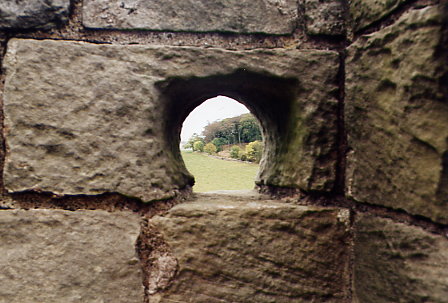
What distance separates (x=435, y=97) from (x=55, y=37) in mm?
1038

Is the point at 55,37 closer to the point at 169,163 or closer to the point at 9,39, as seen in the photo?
the point at 9,39

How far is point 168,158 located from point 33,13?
1.96 ft

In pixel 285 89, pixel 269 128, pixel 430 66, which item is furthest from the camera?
pixel 269 128

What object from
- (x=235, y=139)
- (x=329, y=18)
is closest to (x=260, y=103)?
(x=329, y=18)

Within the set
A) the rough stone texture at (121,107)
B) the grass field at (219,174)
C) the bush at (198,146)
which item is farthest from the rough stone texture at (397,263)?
the bush at (198,146)

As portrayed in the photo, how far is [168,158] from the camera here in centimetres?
95

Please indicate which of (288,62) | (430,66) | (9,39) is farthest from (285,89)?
(9,39)

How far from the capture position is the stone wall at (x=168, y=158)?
817 millimetres

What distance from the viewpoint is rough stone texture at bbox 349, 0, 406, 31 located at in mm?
713

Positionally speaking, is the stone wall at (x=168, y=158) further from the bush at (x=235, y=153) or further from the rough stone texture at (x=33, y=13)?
the bush at (x=235, y=153)

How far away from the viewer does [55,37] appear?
0.88 metres

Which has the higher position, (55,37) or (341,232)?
(55,37)

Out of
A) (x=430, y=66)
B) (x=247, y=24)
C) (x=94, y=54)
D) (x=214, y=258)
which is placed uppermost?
(x=247, y=24)

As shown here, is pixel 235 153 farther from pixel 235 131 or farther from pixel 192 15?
pixel 192 15
